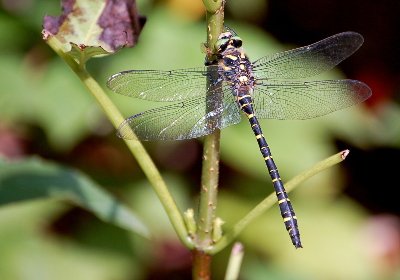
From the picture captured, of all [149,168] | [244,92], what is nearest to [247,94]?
[244,92]

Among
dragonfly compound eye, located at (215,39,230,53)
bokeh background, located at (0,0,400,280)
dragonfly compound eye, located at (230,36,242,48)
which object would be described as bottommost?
bokeh background, located at (0,0,400,280)

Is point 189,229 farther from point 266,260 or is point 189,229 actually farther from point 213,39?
point 266,260

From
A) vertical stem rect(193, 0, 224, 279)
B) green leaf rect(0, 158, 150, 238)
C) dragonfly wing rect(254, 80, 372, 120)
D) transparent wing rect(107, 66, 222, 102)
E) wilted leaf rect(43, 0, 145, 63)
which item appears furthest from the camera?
dragonfly wing rect(254, 80, 372, 120)

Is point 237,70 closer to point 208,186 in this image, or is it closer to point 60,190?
point 60,190

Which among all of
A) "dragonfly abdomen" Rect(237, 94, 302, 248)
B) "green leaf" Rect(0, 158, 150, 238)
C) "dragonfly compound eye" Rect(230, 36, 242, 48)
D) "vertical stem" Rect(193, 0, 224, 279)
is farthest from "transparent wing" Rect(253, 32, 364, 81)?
"vertical stem" Rect(193, 0, 224, 279)

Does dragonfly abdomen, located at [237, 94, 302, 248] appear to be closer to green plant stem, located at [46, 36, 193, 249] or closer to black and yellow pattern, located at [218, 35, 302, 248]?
black and yellow pattern, located at [218, 35, 302, 248]

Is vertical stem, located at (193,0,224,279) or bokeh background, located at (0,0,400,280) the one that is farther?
bokeh background, located at (0,0,400,280)

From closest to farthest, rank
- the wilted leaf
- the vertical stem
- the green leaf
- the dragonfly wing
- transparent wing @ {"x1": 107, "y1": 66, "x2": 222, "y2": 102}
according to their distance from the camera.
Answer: the vertical stem, the wilted leaf, the green leaf, transparent wing @ {"x1": 107, "y1": 66, "x2": 222, "y2": 102}, the dragonfly wing

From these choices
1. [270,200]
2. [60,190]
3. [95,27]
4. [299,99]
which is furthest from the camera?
[299,99]
